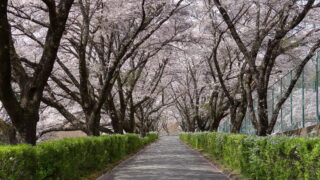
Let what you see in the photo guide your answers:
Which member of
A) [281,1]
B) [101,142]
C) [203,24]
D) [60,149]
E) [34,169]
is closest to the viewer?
[34,169]

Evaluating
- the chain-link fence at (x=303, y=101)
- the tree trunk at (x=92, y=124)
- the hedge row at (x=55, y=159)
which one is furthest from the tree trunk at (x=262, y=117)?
the tree trunk at (x=92, y=124)

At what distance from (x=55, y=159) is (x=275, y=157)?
4359mm

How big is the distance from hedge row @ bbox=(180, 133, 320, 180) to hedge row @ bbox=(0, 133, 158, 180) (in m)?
4.20

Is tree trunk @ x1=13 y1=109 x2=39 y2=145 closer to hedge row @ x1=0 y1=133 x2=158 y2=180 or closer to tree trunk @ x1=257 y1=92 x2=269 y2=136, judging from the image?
hedge row @ x1=0 y1=133 x2=158 y2=180

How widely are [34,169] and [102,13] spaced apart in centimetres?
1014

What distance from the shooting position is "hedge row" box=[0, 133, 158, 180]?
5.68m

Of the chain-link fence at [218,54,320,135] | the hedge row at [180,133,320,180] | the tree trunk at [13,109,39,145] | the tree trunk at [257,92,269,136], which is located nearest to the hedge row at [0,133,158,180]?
the tree trunk at [13,109,39,145]

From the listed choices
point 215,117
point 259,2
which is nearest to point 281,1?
point 259,2

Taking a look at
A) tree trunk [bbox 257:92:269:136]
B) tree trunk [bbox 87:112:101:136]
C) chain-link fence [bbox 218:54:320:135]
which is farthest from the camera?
tree trunk [bbox 87:112:101:136]

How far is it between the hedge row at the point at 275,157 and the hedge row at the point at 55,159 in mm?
4199

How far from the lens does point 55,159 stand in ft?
26.0

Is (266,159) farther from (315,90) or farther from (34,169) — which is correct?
(315,90)

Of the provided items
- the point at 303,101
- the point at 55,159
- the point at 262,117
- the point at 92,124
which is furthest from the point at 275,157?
the point at 92,124

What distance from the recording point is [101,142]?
1348 centimetres
